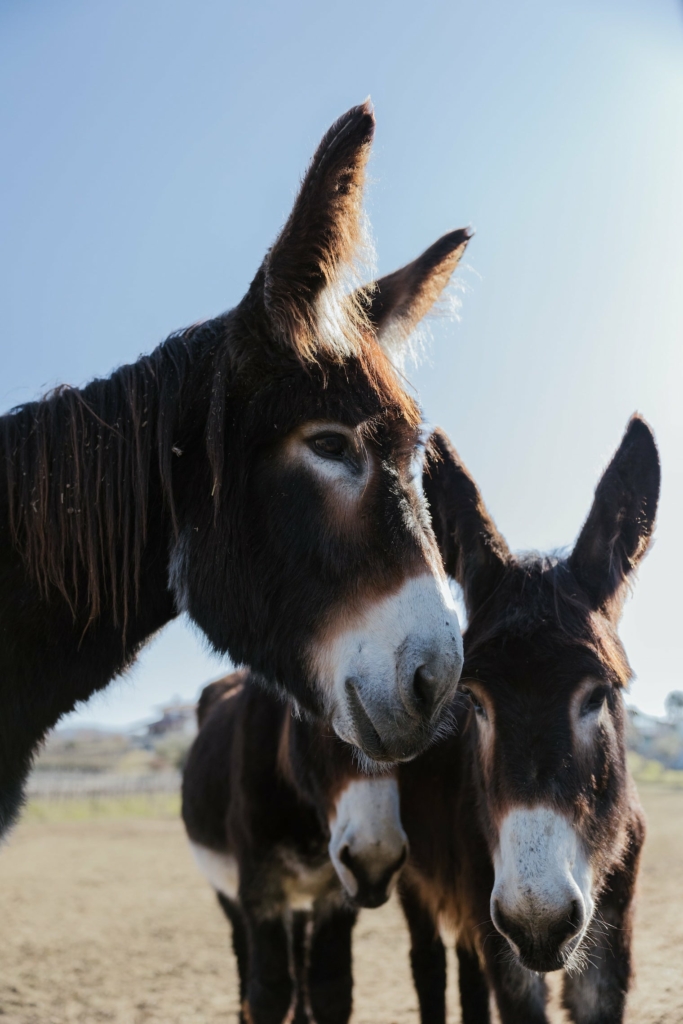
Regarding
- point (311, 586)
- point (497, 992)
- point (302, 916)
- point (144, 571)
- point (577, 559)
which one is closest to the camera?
point (311, 586)

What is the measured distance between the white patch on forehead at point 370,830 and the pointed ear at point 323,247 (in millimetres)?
2203

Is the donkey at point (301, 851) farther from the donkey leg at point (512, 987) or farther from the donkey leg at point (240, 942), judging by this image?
the donkey leg at point (512, 987)

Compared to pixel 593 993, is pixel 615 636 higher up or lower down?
higher up

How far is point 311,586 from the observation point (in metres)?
2.05

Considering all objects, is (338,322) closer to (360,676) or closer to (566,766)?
(360,676)

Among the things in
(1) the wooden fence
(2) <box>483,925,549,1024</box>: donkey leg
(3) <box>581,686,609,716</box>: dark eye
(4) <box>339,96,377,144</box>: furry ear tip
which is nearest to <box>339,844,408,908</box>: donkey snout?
(2) <box>483,925,549,1024</box>: donkey leg

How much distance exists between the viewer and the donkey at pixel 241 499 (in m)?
2.02

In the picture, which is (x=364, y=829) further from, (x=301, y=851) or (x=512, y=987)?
(x=301, y=851)

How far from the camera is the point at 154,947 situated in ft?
27.3

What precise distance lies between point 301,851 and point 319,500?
10.2 feet

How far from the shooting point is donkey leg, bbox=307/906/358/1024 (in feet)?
14.2

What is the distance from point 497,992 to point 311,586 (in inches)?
72.9

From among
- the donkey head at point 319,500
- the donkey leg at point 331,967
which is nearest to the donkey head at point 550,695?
the donkey head at point 319,500

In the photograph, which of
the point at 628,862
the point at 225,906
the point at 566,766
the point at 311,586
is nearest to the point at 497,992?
the point at 628,862
